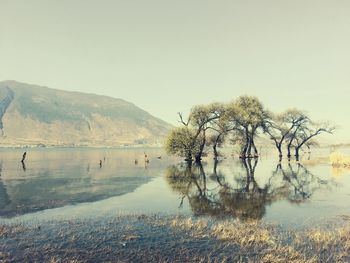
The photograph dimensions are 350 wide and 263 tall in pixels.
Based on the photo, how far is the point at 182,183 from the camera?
154 feet

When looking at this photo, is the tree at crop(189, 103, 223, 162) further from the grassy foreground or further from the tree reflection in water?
the grassy foreground

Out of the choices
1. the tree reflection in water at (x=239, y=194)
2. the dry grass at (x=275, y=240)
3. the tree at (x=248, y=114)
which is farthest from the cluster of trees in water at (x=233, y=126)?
the dry grass at (x=275, y=240)

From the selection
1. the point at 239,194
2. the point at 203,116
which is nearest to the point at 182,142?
the point at 203,116

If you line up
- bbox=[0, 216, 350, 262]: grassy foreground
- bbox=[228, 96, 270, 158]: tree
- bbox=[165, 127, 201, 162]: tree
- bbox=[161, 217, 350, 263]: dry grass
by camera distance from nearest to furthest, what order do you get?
bbox=[0, 216, 350, 262]: grassy foreground → bbox=[161, 217, 350, 263]: dry grass → bbox=[165, 127, 201, 162]: tree → bbox=[228, 96, 270, 158]: tree

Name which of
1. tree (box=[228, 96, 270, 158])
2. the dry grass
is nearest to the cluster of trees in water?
tree (box=[228, 96, 270, 158])

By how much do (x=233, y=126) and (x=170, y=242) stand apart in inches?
3361

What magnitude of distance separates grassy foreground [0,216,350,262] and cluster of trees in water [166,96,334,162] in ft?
222

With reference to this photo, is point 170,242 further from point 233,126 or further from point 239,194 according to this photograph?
point 233,126

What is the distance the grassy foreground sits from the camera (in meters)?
15.8

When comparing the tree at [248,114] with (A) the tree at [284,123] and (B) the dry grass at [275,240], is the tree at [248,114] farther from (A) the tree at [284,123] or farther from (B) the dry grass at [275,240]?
(B) the dry grass at [275,240]

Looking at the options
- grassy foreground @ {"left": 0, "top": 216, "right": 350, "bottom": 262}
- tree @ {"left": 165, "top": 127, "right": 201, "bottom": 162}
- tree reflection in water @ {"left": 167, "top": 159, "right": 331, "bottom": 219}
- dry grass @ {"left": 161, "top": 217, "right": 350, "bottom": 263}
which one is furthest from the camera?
tree @ {"left": 165, "top": 127, "right": 201, "bottom": 162}

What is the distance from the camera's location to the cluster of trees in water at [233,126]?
9062 cm

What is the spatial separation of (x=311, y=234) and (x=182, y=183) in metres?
28.3

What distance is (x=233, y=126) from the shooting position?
332 ft
